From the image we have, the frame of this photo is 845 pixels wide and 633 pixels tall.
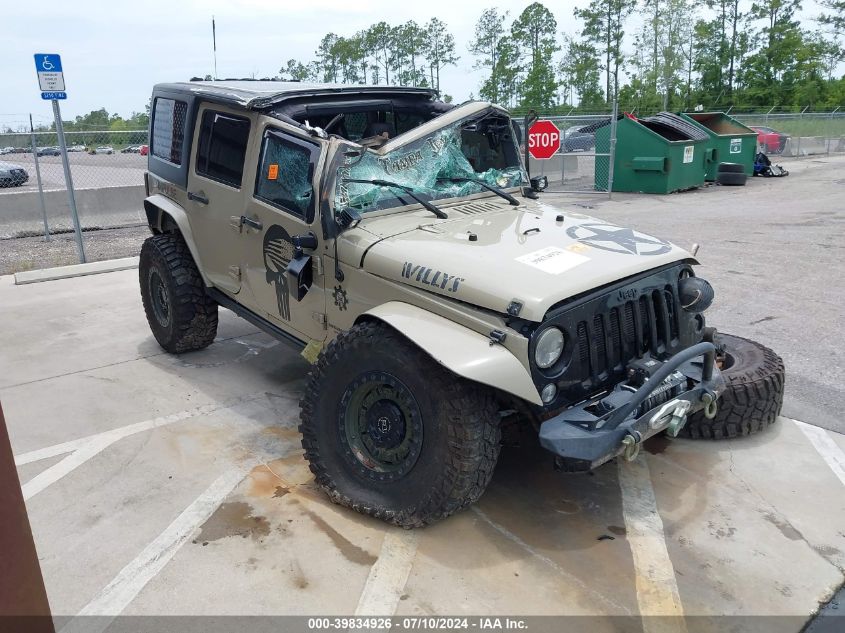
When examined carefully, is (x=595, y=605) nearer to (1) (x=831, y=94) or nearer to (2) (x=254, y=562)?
(2) (x=254, y=562)

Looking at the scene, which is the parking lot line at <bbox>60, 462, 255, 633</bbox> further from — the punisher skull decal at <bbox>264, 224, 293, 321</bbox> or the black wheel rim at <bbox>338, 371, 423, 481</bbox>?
the punisher skull decal at <bbox>264, 224, 293, 321</bbox>

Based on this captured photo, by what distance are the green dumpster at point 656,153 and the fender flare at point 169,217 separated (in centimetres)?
1307

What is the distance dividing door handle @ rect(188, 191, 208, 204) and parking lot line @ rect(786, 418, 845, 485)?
441cm

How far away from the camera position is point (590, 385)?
11.4ft

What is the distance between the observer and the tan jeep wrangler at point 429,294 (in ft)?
10.6

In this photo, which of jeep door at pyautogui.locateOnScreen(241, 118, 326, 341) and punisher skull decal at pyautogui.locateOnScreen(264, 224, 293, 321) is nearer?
jeep door at pyautogui.locateOnScreen(241, 118, 326, 341)

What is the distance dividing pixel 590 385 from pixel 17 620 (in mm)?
2556

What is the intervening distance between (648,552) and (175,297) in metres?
3.95

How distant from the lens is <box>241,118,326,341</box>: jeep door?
4.15 m

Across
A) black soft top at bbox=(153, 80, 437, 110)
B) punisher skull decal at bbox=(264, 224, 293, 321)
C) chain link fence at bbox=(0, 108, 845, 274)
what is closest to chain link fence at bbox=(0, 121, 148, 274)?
chain link fence at bbox=(0, 108, 845, 274)

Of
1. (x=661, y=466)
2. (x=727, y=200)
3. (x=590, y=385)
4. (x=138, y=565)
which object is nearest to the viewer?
(x=138, y=565)

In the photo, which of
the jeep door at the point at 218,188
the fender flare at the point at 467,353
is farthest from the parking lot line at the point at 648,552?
the jeep door at the point at 218,188

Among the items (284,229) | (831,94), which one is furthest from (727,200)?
(831,94)

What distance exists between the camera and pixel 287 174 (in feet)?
14.4
